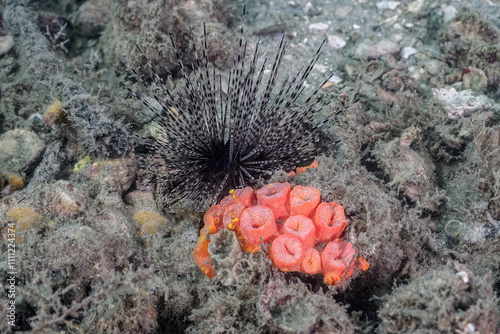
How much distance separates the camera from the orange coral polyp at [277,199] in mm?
3129

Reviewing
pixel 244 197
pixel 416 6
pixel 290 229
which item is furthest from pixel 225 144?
pixel 416 6

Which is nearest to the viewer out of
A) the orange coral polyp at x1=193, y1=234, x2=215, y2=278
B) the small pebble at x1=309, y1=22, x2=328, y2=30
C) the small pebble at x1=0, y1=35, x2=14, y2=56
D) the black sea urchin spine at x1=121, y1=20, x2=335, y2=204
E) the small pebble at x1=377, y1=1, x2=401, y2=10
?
the orange coral polyp at x1=193, y1=234, x2=215, y2=278

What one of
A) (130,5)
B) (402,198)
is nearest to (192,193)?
(402,198)

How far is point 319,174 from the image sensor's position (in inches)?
134

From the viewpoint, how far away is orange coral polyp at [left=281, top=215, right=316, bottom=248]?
2887 millimetres

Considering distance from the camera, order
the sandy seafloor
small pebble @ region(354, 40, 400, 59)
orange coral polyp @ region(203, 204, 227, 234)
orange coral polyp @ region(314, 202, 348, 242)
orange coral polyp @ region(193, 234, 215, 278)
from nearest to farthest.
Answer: the sandy seafloor
orange coral polyp @ region(314, 202, 348, 242)
orange coral polyp @ region(193, 234, 215, 278)
orange coral polyp @ region(203, 204, 227, 234)
small pebble @ region(354, 40, 400, 59)

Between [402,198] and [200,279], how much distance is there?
7.35 feet

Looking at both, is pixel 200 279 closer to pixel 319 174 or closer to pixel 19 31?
pixel 319 174

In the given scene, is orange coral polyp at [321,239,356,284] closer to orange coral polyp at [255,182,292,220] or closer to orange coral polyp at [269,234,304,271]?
orange coral polyp at [269,234,304,271]

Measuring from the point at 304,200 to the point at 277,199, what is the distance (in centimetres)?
23

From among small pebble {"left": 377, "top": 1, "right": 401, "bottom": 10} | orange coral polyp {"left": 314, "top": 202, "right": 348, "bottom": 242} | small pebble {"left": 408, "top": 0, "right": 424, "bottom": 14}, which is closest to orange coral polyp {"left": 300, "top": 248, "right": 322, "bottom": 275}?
orange coral polyp {"left": 314, "top": 202, "right": 348, "bottom": 242}

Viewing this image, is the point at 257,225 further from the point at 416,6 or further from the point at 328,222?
the point at 416,6

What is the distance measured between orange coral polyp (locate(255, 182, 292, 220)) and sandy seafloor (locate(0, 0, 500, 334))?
0.28 m

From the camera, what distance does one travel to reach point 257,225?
298cm
